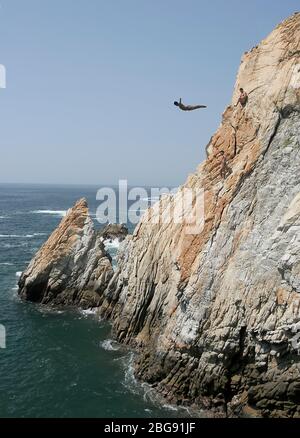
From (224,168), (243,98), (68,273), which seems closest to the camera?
(243,98)

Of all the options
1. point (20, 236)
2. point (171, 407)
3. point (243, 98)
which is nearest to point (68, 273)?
point (171, 407)

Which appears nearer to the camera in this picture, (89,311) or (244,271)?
(244,271)

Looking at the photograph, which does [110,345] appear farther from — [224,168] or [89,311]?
[224,168]

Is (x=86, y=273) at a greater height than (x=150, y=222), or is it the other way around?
(x=150, y=222)

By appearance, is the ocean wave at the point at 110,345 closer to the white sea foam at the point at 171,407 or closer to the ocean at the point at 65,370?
the ocean at the point at 65,370

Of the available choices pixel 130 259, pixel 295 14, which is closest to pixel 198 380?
pixel 130 259

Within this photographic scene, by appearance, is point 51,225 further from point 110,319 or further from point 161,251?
point 161,251

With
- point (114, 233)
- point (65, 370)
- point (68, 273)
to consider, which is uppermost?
point (114, 233)

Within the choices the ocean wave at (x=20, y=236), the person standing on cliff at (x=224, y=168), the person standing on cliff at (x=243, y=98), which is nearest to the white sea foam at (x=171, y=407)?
the person standing on cliff at (x=224, y=168)
